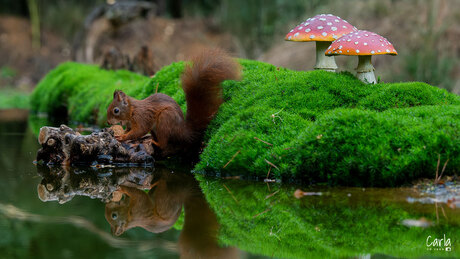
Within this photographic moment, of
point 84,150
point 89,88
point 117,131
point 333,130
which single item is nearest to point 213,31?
point 89,88

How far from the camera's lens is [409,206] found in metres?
3.71

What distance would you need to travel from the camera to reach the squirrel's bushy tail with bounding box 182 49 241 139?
18.2 ft

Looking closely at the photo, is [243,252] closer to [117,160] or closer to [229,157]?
[229,157]

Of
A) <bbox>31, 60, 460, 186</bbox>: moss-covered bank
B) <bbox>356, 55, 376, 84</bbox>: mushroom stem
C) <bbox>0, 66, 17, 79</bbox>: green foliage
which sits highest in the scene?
<bbox>356, 55, 376, 84</bbox>: mushroom stem

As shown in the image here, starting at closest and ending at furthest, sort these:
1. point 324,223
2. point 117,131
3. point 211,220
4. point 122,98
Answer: point 324,223
point 211,220
point 122,98
point 117,131

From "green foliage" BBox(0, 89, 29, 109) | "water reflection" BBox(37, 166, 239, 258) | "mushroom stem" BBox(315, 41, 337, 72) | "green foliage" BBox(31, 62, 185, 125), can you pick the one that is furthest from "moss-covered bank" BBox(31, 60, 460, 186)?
"green foliage" BBox(0, 89, 29, 109)

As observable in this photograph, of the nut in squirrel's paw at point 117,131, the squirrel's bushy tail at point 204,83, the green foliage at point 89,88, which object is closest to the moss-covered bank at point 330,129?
the squirrel's bushy tail at point 204,83

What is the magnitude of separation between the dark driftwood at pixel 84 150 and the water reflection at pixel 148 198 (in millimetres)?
219

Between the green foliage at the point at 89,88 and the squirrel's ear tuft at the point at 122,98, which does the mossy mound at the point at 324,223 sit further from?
the green foliage at the point at 89,88

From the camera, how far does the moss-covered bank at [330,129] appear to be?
4309mm

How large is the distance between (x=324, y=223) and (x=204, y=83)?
259 cm

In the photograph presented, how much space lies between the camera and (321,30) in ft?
17.8

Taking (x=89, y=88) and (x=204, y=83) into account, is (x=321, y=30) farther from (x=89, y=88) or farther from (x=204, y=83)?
(x=89, y=88)

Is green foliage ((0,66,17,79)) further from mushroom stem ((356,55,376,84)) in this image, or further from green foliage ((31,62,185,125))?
mushroom stem ((356,55,376,84))
